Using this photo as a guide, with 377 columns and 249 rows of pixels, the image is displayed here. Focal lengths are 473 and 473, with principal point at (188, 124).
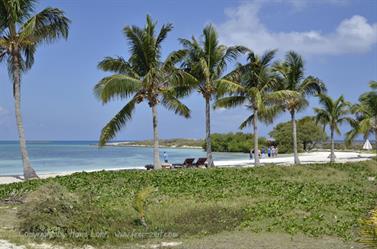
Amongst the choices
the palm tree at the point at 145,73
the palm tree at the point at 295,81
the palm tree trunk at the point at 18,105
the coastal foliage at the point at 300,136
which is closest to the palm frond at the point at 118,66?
the palm tree at the point at 145,73

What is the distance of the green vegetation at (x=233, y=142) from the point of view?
7019 centimetres

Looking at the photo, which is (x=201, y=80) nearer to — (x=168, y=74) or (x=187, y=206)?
(x=168, y=74)

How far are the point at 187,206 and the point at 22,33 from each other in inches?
510

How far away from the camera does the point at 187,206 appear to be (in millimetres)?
13156

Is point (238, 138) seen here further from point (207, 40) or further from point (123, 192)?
point (123, 192)

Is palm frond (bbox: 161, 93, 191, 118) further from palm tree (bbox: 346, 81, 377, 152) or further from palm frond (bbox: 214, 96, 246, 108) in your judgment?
palm tree (bbox: 346, 81, 377, 152)

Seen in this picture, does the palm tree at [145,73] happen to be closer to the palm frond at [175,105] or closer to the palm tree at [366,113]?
the palm frond at [175,105]

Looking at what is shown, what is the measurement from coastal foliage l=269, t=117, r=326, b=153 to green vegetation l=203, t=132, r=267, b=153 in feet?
8.93

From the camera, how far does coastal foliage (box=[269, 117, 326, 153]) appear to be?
214 ft

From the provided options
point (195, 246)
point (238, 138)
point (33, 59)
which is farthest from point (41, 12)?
point (238, 138)

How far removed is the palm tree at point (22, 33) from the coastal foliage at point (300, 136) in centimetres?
4642

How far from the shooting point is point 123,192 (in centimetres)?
1563

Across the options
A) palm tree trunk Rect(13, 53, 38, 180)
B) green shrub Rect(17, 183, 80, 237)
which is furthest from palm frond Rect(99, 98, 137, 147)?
green shrub Rect(17, 183, 80, 237)

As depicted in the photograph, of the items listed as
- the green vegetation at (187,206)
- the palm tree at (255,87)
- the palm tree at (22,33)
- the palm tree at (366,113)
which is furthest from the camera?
the palm tree at (366,113)
